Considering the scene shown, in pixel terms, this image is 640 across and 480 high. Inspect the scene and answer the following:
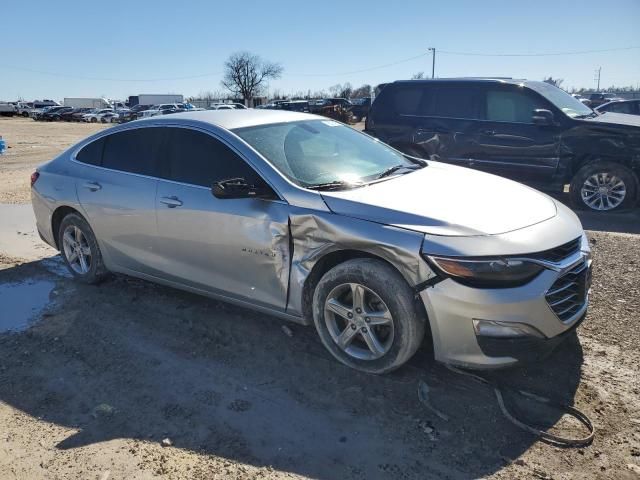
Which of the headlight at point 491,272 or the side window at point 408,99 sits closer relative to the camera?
the headlight at point 491,272

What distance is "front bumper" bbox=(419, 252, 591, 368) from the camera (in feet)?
9.23

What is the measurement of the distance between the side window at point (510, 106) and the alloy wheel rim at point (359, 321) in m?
5.76

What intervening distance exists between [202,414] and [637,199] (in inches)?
280

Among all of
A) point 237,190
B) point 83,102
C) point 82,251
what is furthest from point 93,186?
point 83,102

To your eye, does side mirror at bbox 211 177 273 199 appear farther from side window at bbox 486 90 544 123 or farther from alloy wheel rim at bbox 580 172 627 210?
alloy wheel rim at bbox 580 172 627 210

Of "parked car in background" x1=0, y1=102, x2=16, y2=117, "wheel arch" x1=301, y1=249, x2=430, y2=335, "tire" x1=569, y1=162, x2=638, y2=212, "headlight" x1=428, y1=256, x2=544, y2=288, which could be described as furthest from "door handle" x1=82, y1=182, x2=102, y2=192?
"parked car in background" x1=0, y1=102, x2=16, y2=117

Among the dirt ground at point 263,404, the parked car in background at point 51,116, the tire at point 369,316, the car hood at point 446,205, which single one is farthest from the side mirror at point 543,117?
the parked car in background at point 51,116

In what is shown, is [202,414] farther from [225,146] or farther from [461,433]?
[225,146]

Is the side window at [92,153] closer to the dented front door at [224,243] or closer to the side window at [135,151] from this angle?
the side window at [135,151]

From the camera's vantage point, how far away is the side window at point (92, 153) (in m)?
4.80

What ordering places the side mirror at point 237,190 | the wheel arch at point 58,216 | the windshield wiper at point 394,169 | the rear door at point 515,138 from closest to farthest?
the side mirror at point 237,190, the windshield wiper at point 394,169, the wheel arch at point 58,216, the rear door at point 515,138

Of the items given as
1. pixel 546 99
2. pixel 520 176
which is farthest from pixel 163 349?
pixel 546 99

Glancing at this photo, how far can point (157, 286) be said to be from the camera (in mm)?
4996

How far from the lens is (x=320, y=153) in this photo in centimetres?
405
